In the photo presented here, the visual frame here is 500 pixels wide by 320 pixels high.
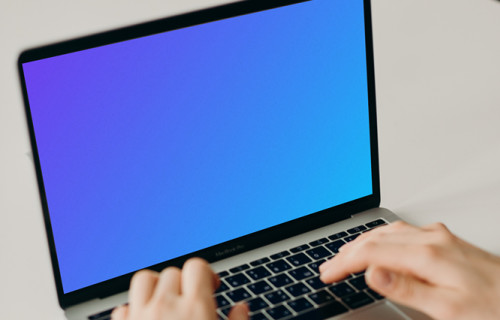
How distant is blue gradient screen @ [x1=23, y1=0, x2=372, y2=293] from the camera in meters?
0.88

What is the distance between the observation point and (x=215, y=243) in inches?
38.9

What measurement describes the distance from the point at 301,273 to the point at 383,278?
176mm

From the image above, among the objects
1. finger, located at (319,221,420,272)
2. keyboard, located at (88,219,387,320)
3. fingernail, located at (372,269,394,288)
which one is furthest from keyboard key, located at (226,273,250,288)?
fingernail, located at (372,269,394,288)

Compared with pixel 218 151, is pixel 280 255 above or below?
below

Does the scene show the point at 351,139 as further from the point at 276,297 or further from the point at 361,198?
the point at 276,297

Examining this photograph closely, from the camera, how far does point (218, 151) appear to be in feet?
3.17

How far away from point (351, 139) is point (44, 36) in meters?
0.60

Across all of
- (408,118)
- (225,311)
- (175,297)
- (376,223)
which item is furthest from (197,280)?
(408,118)

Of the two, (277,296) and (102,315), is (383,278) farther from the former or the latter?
(102,315)

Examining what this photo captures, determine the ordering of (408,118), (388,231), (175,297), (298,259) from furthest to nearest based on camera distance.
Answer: (408,118)
(298,259)
(388,231)
(175,297)

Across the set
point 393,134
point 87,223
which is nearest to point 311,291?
point 87,223


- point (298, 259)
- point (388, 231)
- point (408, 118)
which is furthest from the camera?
point (408, 118)

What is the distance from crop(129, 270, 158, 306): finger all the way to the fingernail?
22 centimetres

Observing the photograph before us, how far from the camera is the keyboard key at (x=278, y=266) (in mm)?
962
